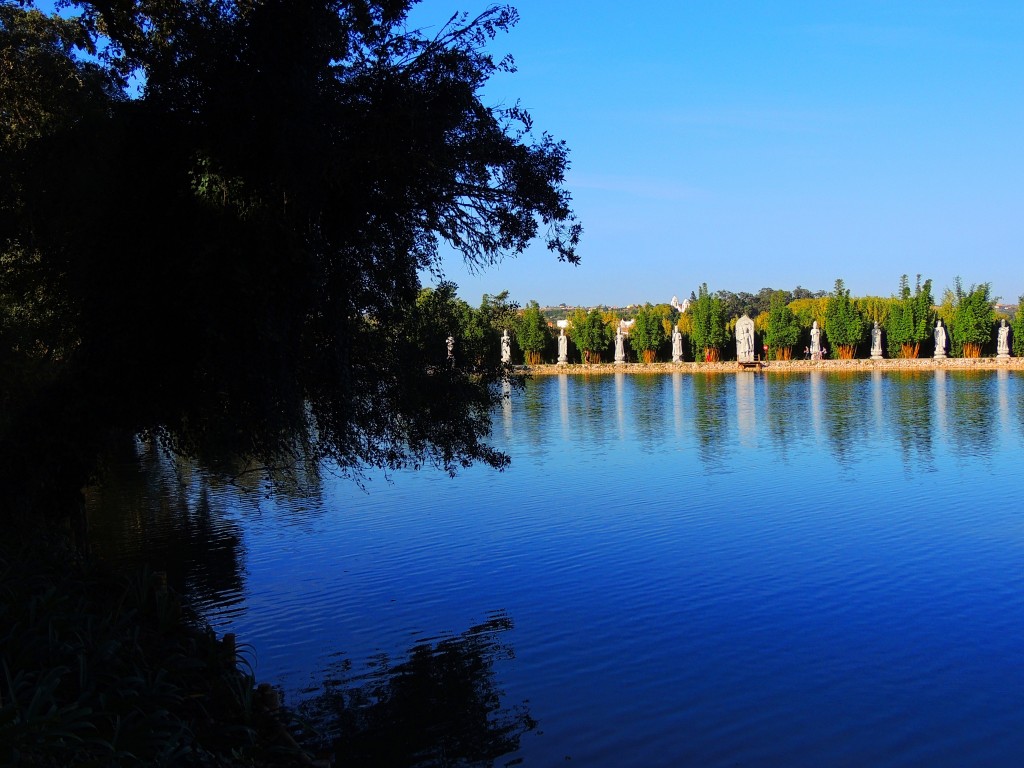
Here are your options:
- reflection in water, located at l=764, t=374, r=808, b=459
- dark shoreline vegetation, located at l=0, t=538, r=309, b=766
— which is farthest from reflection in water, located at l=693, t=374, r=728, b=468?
dark shoreline vegetation, located at l=0, t=538, r=309, b=766

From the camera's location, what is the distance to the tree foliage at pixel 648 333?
3777 inches

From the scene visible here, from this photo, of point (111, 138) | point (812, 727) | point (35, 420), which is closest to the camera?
point (812, 727)

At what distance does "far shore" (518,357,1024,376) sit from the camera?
2936 inches

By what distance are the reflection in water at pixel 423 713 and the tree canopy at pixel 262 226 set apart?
2.59 meters

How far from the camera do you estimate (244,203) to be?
912 cm

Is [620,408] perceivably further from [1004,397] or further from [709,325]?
[709,325]

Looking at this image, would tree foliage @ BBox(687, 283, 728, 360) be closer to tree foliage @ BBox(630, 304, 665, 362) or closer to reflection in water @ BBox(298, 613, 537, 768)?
tree foliage @ BBox(630, 304, 665, 362)

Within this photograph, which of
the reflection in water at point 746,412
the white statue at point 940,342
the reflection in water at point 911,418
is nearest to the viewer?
the reflection in water at point 911,418

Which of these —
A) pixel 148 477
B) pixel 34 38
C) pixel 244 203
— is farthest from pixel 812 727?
pixel 148 477

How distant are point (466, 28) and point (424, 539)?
28.3ft

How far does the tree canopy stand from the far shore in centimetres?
6321

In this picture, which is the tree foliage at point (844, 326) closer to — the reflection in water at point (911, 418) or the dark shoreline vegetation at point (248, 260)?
the reflection in water at point (911, 418)

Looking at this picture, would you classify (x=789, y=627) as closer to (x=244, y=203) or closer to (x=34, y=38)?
(x=244, y=203)

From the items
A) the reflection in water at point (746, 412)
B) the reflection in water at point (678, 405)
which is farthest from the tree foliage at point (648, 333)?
the reflection in water at point (746, 412)
